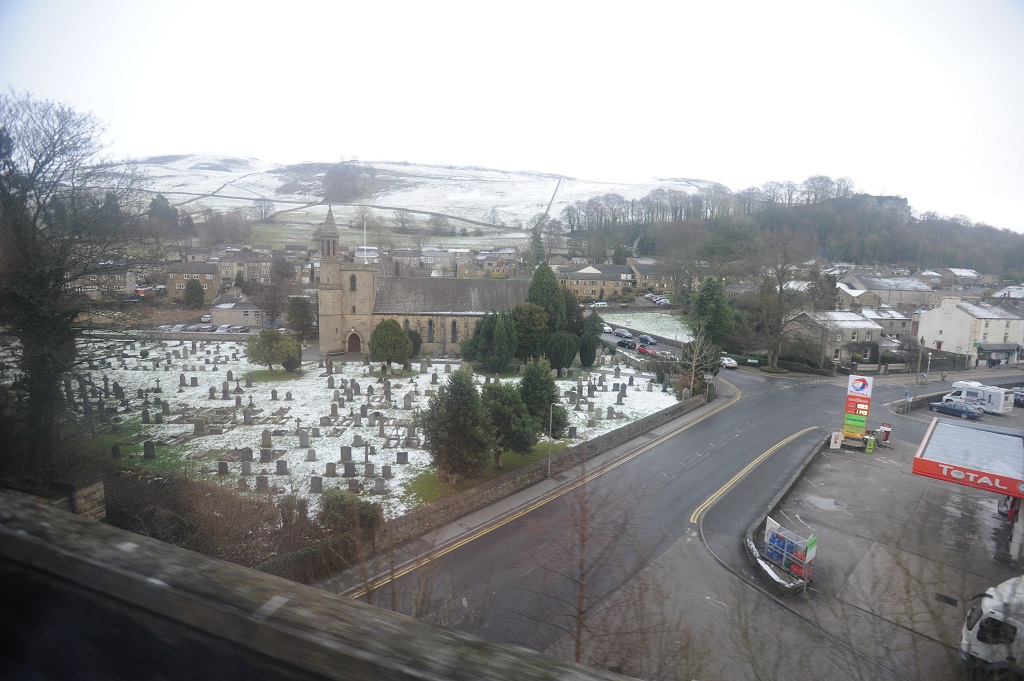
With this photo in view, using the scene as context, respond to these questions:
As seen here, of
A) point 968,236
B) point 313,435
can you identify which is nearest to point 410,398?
point 313,435

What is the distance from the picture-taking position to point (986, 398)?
92.8ft

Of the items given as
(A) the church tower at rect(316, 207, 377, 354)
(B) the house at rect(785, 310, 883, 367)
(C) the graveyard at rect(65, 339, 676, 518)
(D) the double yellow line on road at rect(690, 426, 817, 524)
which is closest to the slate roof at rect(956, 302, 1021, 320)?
(B) the house at rect(785, 310, 883, 367)

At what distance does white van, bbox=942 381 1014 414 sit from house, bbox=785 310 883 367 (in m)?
8.88

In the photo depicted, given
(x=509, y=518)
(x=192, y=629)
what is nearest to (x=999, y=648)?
(x=192, y=629)

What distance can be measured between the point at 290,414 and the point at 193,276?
132 ft

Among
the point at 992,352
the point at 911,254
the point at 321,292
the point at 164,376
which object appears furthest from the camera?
the point at 911,254

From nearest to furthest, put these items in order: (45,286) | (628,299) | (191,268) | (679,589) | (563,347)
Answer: (679,589) → (45,286) → (563,347) → (191,268) → (628,299)

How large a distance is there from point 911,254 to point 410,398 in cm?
8087

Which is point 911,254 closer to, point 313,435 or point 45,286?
point 313,435

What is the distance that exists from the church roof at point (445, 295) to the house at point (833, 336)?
18.9 metres

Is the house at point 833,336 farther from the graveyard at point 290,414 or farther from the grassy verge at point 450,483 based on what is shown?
the grassy verge at point 450,483

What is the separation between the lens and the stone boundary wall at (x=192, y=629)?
4.02ft

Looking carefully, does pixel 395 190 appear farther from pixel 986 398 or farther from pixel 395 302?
pixel 986 398

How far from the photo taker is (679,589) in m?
11.1
